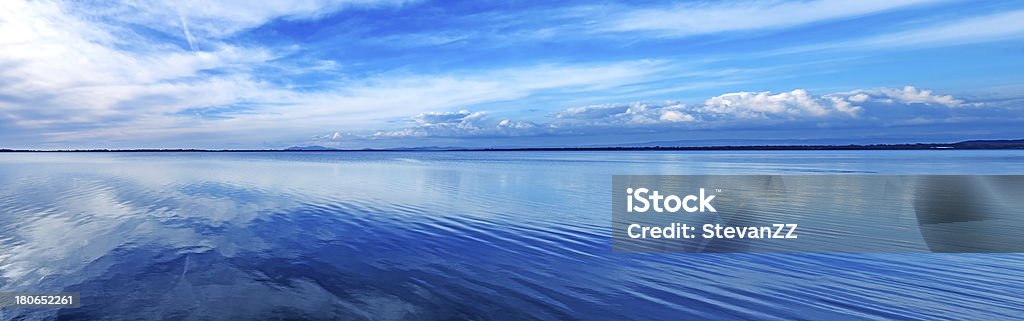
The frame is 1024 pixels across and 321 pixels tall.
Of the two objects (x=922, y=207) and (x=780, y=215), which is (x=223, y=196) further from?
(x=922, y=207)

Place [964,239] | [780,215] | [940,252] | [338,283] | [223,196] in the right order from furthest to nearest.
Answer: [223,196]
[780,215]
[964,239]
[940,252]
[338,283]

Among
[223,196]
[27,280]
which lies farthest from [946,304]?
[223,196]

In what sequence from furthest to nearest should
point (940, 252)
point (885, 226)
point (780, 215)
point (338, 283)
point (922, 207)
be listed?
point (922, 207)
point (780, 215)
point (885, 226)
point (940, 252)
point (338, 283)

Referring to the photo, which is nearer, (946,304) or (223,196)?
(946,304)

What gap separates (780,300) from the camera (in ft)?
28.8

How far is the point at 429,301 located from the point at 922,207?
23.7m

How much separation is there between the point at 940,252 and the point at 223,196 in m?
29.8

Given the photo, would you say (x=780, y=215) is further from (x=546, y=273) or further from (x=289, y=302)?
(x=289, y=302)

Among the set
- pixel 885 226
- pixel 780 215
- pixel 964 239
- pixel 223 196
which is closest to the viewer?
pixel 964 239

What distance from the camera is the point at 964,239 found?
14336 millimetres

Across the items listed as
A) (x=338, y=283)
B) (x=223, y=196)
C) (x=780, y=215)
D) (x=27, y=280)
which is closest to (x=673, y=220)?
(x=780, y=215)

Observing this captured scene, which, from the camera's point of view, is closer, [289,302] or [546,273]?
[289,302]

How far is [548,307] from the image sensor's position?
8555mm

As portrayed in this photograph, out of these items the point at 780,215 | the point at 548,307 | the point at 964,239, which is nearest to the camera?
the point at 548,307
